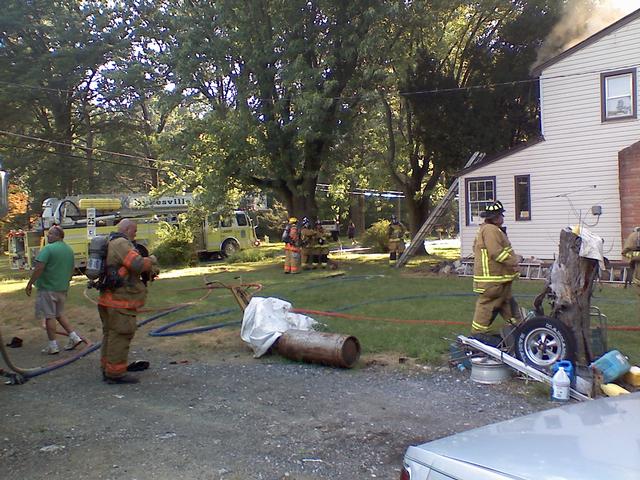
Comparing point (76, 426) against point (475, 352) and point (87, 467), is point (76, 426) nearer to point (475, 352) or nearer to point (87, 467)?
point (87, 467)

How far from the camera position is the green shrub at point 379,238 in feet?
85.7

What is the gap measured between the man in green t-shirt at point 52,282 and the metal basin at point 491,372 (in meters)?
5.28

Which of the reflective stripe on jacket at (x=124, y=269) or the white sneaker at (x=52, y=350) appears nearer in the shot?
the reflective stripe on jacket at (x=124, y=269)

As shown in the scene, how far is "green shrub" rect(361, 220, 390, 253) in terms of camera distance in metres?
26.1

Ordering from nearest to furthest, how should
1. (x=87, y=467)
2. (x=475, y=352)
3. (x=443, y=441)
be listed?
(x=443, y=441), (x=87, y=467), (x=475, y=352)

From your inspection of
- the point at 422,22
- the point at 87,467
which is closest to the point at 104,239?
the point at 87,467

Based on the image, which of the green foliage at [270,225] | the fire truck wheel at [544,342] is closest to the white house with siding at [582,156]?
the fire truck wheel at [544,342]

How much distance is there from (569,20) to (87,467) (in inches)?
795

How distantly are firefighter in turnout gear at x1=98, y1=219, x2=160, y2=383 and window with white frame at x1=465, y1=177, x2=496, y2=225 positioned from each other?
494 inches

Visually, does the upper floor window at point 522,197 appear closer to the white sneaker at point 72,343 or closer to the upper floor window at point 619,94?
the upper floor window at point 619,94

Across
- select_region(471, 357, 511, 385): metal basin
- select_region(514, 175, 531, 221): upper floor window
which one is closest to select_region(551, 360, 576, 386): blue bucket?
select_region(471, 357, 511, 385): metal basin

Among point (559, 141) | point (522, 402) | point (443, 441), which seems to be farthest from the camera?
point (559, 141)

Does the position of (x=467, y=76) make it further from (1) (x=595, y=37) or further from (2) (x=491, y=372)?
(2) (x=491, y=372)

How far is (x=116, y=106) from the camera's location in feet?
114
